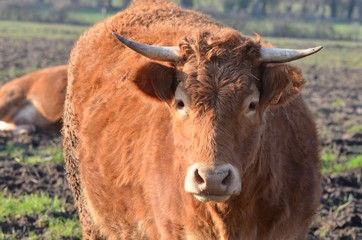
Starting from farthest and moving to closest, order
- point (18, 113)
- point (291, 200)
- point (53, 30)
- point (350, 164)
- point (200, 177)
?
point (53, 30)
point (18, 113)
point (350, 164)
point (291, 200)
point (200, 177)

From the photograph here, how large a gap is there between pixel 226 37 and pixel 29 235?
3400mm

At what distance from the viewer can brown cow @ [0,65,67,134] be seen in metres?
13.1

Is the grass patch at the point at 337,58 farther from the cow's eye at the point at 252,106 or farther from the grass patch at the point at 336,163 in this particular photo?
the cow's eye at the point at 252,106

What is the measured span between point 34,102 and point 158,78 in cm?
869

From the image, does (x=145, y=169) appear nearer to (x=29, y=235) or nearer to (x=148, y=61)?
(x=148, y=61)

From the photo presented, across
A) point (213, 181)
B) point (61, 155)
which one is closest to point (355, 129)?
point (61, 155)

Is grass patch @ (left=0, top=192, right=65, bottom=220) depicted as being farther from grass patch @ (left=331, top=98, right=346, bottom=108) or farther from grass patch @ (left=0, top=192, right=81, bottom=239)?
grass patch @ (left=331, top=98, right=346, bottom=108)

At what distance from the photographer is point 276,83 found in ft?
16.9

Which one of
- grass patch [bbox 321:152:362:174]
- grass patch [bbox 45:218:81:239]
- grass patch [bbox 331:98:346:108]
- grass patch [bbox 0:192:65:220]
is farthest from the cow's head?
grass patch [bbox 331:98:346:108]

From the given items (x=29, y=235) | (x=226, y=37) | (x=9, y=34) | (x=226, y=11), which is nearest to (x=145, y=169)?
(x=226, y=37)

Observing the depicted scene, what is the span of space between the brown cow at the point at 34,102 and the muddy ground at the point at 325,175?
0.44 m

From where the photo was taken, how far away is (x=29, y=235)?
295 inches

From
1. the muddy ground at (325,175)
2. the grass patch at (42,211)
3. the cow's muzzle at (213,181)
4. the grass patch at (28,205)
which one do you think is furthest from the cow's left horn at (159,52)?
the grass patch at (28,205)

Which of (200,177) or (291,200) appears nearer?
(200,177)
